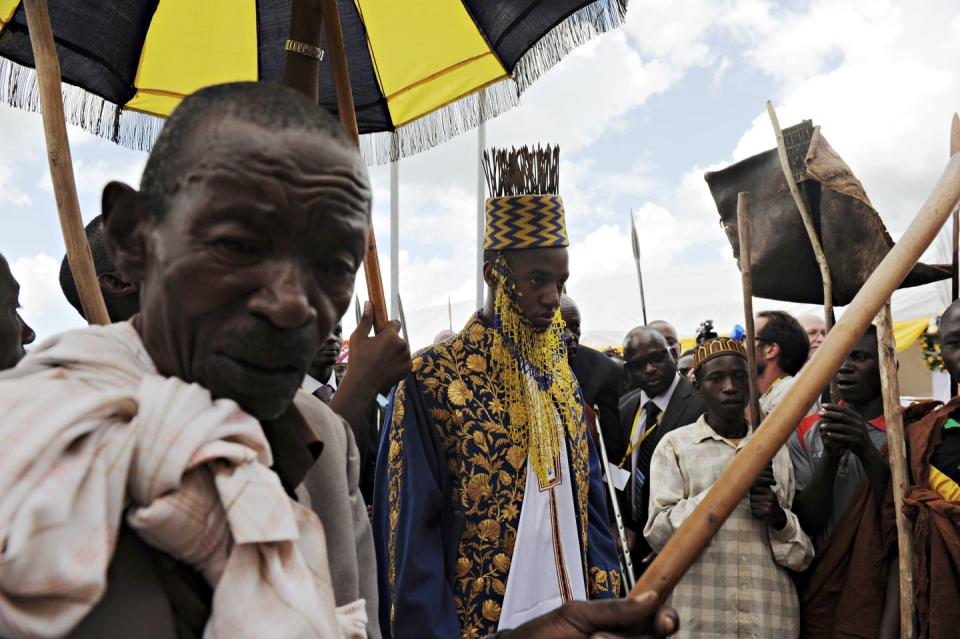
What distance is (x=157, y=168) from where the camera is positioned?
1071mm

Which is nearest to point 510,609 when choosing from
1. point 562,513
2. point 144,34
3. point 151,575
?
point 562,513

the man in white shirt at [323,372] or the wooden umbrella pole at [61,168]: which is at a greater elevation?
the wooden umbrella pole at [61,168]

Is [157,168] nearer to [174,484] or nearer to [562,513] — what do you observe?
[174,484]

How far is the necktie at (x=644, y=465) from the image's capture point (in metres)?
5.25

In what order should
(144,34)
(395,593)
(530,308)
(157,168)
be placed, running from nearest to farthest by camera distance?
(157,168)
(395,593)
(144,34)
(530,308)

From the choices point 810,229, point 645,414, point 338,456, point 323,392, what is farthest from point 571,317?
point 338,456

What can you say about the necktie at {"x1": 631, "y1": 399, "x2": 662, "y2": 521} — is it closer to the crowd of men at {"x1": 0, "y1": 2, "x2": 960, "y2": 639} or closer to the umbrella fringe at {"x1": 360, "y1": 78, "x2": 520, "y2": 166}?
the crowd of men at {"x1": 0, "y1": 2, "x2": 960, "y2": 639}

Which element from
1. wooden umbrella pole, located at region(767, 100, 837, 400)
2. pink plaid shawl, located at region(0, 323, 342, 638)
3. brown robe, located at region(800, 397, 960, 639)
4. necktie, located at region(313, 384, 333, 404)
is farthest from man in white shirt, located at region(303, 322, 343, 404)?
pink plaid shawl, located at region(0, 323, 342, 638)

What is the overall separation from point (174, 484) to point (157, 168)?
46cm

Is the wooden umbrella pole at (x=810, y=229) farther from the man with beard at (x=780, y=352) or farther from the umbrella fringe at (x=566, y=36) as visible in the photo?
the man with beard at (x=780, y=352)

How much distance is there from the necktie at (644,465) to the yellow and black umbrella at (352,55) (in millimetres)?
3000

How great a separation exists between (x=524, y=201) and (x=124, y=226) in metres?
2.49

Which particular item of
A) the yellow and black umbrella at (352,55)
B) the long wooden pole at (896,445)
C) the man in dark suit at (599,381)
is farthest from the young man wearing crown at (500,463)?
the man in dark suit at (599,381)

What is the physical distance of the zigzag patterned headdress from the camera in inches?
134
